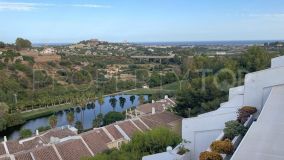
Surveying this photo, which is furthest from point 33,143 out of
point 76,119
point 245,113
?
point 76,119

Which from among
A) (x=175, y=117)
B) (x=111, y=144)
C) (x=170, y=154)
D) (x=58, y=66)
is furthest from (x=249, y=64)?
(x=58, y=66)

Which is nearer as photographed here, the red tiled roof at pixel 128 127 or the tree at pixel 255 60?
the red tiled roof at pixel 128 127

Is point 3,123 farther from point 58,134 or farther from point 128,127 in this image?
point 128,127

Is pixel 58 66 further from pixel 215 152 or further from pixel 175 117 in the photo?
pixel 215 152

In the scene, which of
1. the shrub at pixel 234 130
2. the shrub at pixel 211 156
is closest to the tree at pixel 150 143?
the shrub at pixel 234 130

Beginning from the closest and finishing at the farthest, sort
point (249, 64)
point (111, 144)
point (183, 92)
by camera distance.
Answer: point (111, 144)
point (183, 92)
point (249, 64)

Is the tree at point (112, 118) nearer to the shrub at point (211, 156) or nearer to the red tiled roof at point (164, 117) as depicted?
the red tiled roof at point (164, 117)
